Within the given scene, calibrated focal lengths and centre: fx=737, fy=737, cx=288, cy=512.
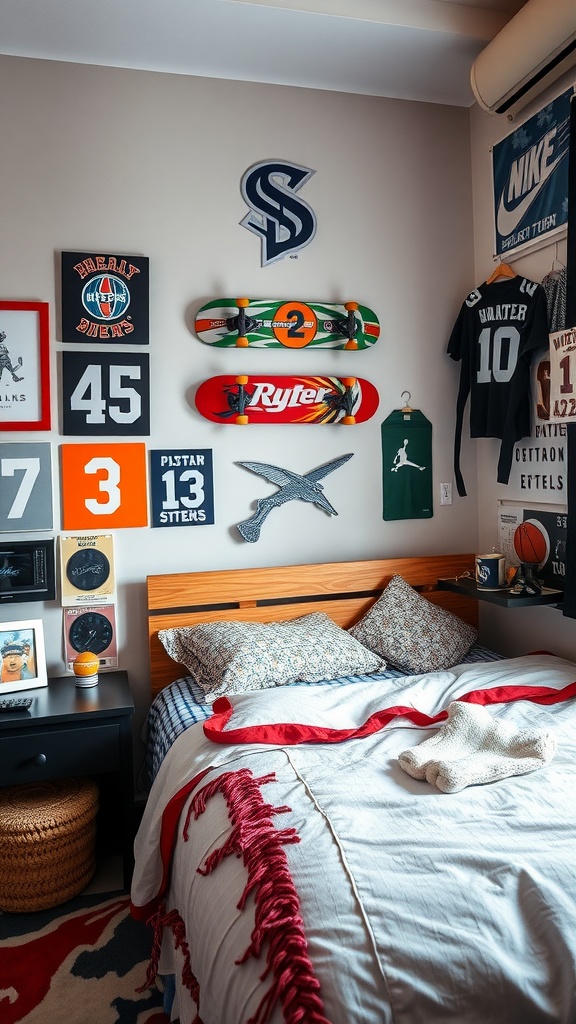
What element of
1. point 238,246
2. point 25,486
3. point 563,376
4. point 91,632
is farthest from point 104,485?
point 563,376

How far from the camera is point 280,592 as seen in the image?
285 cm

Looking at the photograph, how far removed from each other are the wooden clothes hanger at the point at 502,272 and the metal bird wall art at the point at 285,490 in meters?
0.88

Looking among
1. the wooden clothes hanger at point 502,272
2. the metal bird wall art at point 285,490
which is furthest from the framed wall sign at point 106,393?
the wooden clothes hanger at point 502,272

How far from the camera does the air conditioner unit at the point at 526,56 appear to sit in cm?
225

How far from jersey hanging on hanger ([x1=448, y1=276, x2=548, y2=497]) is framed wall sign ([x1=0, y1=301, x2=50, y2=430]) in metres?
1.62

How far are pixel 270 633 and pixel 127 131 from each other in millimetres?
1912

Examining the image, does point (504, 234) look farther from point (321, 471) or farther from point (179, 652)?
point (179, 652)

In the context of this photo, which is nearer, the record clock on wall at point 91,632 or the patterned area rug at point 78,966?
the patterned area rug at point 78,966

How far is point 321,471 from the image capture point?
2959 mm

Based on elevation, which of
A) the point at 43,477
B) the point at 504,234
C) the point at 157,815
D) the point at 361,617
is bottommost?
the point at 157,815

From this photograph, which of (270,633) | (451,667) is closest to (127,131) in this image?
(270,633)

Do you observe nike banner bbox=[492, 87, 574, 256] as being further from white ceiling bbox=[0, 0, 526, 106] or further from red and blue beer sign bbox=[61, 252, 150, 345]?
red and blue beer sign bbox=[61, 252, 150, 345]

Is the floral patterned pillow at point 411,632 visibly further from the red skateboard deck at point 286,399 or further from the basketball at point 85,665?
the basketball at point 85,665

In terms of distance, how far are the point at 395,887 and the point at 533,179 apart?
2.42 m
